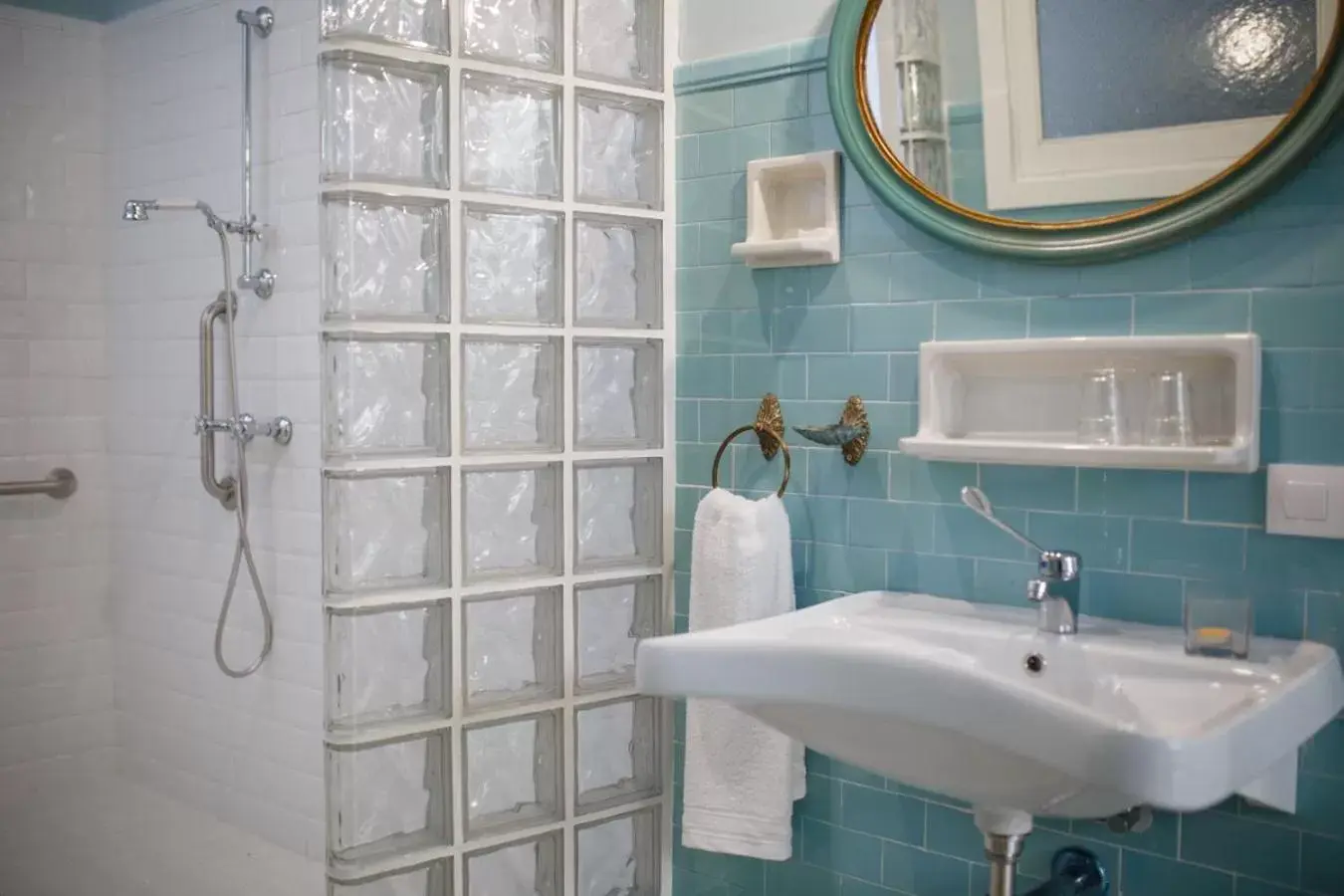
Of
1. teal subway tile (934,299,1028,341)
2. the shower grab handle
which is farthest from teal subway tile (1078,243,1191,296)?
the shower grab handle

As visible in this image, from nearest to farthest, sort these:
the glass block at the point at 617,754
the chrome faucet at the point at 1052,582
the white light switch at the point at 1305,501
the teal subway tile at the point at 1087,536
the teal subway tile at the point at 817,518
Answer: the white light switch at the point at 1305,501
the chrome faucet at the point at 1052,582
the teal subway tile at the point at 1087,536
the teal subway tile at the point at 817,518
the glass block at the point at 617,754

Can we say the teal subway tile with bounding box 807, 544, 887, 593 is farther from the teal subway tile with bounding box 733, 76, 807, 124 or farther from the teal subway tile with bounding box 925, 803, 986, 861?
the teal subway tile with bounding box 733, 76, 807, 124

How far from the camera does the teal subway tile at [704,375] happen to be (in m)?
2.35

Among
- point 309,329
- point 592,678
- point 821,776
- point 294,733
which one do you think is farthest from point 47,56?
point 821,776

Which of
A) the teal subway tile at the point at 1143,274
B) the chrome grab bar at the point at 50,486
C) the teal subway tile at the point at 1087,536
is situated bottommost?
the chrome grab bar at the point at 50,486

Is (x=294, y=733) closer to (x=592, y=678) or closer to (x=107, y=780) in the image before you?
(x=107, y=780)

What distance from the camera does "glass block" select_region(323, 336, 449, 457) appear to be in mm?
1988

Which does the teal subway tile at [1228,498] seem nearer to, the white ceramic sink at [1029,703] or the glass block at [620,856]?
the white ceramic sink at [1029,703]

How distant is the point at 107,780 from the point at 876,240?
9.13ft

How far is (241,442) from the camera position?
3098 mm

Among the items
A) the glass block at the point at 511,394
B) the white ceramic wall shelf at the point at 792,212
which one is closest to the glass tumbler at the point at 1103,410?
the white ceramic wall shelf at the point at 792,212

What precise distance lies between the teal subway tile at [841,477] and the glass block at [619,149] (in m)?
0.59

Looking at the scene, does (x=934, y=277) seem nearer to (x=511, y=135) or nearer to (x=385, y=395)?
(x=511, y=135)

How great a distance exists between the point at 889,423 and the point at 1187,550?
526mm
